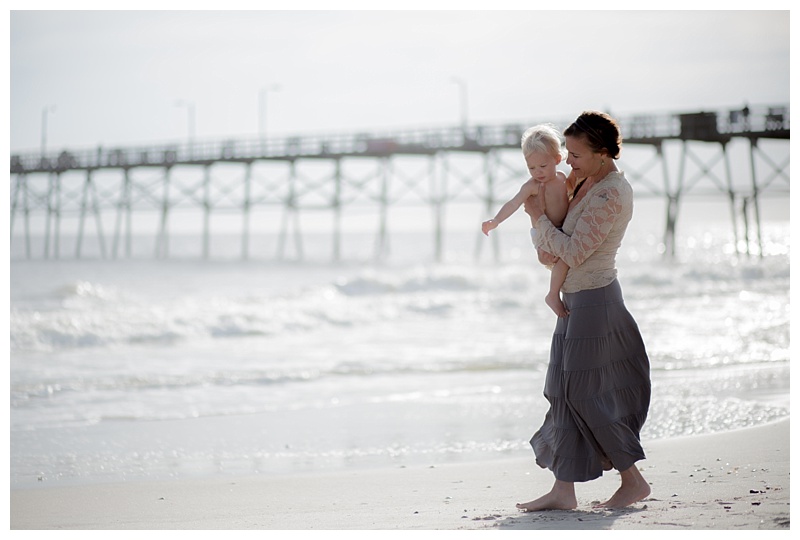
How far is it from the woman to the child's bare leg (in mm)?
19

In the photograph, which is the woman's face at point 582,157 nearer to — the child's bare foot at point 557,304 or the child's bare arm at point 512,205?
the child's bare arm at point 512,205

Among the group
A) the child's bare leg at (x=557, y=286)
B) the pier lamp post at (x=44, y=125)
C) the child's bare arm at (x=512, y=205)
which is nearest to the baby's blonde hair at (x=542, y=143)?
the child's bare arm at (x=512, y=205)

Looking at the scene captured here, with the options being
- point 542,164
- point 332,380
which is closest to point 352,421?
point 332,380

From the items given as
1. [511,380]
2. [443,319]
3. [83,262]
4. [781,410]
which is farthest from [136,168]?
[781,410]

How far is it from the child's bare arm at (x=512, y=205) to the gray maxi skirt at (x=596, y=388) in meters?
0.40

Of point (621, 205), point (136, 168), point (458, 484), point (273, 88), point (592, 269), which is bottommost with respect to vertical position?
point (458, 484)

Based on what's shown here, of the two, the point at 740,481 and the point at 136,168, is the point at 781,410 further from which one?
the point at 136,168

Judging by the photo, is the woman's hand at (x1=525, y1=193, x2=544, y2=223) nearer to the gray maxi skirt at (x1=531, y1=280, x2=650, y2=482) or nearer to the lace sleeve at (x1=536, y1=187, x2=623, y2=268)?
the lace sleeve at (x1=536, y1=187, x2=623, y2=268)

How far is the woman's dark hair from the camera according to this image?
3328 mm

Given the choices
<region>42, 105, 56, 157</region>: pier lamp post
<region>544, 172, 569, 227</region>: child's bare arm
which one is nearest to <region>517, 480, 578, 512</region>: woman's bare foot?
<region>544, 172, 569, 227</region>: child's bare arm

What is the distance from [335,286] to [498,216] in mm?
18716

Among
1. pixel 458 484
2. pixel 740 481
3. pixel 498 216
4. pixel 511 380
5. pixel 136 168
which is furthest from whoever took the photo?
pixel 136 168

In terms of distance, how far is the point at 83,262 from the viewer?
116ft

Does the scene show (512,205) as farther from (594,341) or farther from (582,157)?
(594,341)
